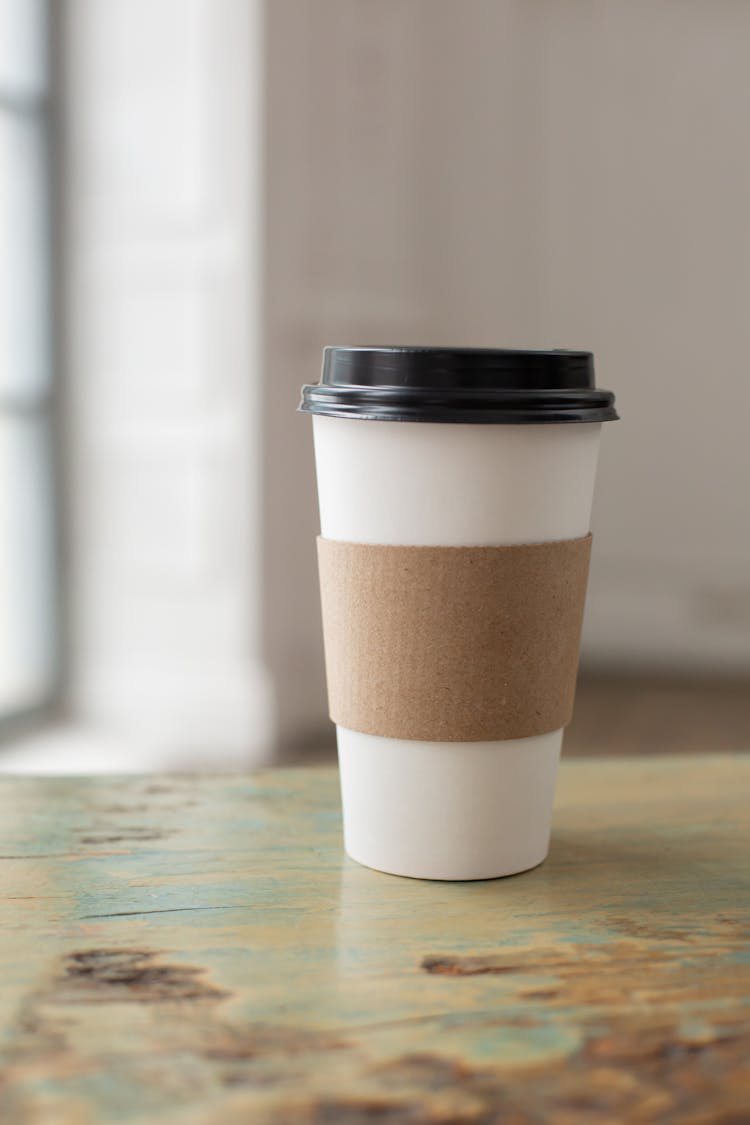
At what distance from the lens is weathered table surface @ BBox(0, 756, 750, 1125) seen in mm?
415

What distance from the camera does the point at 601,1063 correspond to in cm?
44

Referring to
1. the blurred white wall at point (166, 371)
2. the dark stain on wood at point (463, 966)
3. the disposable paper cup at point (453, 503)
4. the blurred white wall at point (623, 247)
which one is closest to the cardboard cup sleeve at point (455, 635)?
the disposable paper cup at point (453, 503)

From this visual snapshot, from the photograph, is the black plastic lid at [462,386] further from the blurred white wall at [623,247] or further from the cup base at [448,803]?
the blurred white wall at [623,247]

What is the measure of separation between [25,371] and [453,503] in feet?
6.96

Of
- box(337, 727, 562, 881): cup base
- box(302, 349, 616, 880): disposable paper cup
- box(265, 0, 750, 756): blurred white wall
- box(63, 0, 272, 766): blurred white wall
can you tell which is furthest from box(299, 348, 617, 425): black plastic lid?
box(265, 0, 750, 756): blurred white wall

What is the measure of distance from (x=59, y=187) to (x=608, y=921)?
7.65ft

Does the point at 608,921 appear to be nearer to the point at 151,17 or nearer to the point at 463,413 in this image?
the point at 463,413

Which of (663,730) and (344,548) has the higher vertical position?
(344,548)

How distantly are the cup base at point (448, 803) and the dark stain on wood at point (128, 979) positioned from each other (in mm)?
151

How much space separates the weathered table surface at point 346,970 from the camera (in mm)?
415

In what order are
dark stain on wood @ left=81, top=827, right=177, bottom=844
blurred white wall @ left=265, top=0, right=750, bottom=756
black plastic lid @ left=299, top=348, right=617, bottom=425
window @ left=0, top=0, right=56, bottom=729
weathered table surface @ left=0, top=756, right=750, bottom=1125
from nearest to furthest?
1. weathered table surface @ left=0, top=756, right=750, bottom=1125
2. black plastic lid @ left=299, top=348, right=617, bottom=425
3. dark stain on wood @ left=81, top=827, right=177, bottom=844
4. window @ left=0, top=0, right=56, bottom=729
5. blurred white wall @ left=265, top=0, right=750, bottom=756

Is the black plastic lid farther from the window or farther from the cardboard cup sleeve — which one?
the window

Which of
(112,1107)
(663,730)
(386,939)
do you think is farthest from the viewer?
(663,730)

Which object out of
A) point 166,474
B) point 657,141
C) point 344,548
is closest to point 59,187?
point 166,474
